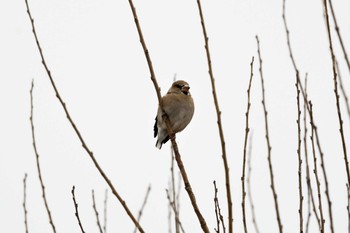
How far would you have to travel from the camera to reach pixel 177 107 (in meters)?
5.94

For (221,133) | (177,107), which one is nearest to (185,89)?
(177,107)

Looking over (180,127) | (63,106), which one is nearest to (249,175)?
(63,106)

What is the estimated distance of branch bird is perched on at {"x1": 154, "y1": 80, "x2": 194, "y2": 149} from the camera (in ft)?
19.5

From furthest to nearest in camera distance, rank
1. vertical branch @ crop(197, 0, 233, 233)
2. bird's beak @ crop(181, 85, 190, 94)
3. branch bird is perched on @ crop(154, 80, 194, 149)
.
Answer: bird's beak @ crop(181, 85, 190, 94) → branch bird is perched on @ crop(154, 80, 194, 149) → vertical branch @ crop(197, 0, 233, 233)

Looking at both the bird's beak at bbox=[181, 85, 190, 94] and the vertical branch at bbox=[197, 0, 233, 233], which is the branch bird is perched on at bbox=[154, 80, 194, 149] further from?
the vertical branch at bbox=[197, 0, 233, 233]

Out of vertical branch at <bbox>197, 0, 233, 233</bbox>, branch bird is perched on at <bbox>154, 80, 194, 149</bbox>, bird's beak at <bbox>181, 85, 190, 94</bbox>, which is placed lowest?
vertical branch at <bbox>197, 0, 233, 233</bbox>

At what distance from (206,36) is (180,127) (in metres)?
3.63

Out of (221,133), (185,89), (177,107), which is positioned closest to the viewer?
(221,133)

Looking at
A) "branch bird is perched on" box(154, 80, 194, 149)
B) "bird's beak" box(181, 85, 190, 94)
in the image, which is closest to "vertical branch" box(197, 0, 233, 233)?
"branch bird is perched on" box(154, 80, 194, 149)

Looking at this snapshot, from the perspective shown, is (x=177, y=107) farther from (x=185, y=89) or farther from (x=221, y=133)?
(x=221, y=133)

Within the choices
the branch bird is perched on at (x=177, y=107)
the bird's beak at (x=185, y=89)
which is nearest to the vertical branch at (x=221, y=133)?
the branch bird is perched on at (x=177, y=107)

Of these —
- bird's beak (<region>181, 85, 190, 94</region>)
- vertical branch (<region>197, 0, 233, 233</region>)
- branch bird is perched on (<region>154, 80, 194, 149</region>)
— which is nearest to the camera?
vertical branch (<region>197, 0, 233, 233</region>)

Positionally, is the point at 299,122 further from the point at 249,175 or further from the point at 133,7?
the point at 133,7

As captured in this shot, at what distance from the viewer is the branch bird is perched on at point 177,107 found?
19.5 ft
